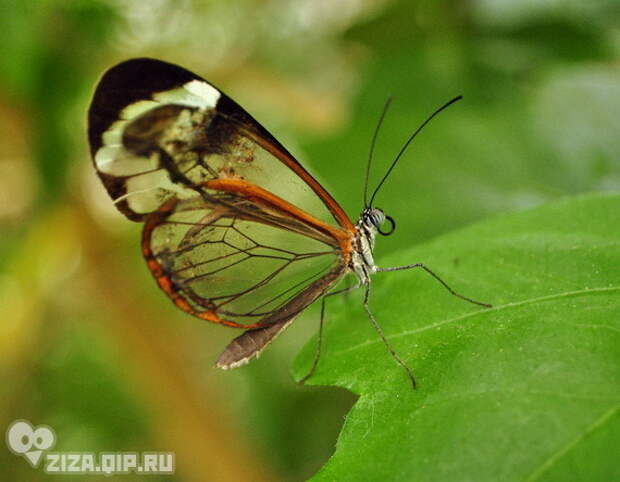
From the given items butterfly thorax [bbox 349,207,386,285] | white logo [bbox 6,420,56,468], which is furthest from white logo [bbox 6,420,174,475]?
butterfly thorax [bbox 349,207,386,285]

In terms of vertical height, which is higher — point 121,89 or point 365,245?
point 121,89

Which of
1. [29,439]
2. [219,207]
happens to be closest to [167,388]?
[29,439]

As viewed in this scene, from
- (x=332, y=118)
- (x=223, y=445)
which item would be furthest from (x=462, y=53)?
(x=223, y=445)

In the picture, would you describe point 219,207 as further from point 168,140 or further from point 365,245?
point 365,245

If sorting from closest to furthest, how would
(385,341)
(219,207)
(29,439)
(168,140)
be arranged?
(385,341) < (168,140) < (219,207) < (29,439)

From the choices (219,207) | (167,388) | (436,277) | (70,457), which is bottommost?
(70,457)

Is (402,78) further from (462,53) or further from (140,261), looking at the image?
(140,261)

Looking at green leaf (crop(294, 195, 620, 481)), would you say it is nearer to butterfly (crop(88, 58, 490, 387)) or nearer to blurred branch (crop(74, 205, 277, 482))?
butterfly (crop(88, 58, 490, 387))
